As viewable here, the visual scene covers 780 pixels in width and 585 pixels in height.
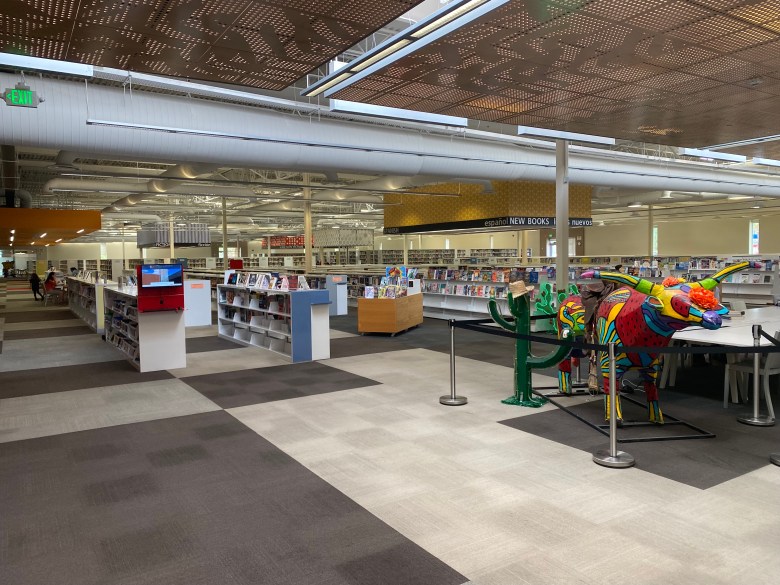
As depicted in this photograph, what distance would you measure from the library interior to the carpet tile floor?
0.02m

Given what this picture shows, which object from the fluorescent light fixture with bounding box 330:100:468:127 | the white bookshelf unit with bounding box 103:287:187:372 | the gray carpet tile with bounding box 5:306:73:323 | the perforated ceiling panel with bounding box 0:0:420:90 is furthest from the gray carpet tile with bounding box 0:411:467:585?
the gray carpet tile with bounding box 5:306:73:323

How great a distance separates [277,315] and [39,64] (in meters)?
6.44

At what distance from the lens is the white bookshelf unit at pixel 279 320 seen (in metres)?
9.61

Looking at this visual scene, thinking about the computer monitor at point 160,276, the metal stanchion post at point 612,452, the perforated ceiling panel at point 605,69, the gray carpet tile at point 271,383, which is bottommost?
the gray carpet tile at point 271,383

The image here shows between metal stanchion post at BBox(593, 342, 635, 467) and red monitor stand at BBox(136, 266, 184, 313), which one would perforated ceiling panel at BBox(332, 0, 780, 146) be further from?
red monitor stand at BBox(136, 266, 184, 313)

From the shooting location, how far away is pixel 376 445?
529 centimetres

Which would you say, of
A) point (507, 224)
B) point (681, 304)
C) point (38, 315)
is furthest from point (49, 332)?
point (681, 304)

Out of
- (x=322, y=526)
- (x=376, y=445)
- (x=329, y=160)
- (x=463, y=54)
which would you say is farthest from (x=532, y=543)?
(x=329, y=160)

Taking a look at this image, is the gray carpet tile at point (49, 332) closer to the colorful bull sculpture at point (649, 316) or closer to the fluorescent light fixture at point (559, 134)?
the fluorescent light fixture at point (559, 134)

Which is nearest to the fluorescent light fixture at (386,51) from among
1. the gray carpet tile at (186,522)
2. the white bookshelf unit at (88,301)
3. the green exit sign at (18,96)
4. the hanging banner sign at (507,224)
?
the gray carpet tile at (186,522)

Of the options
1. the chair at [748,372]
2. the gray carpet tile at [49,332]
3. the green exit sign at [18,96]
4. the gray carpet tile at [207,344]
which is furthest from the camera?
the gray carpet tile at [49,332]

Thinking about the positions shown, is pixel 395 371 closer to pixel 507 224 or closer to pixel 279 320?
pixel 279 320

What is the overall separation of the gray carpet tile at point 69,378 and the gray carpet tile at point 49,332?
4877mm

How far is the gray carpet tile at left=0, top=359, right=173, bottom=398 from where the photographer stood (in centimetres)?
796
